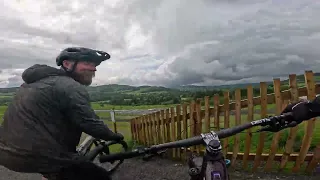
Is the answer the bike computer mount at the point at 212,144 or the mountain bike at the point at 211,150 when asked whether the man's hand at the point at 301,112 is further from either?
the bike computer mount at the point at 212,144

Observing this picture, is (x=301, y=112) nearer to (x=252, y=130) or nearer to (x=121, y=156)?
(x=121, y=156)

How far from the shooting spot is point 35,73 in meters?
3.01

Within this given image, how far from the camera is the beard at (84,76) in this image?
3215 mm

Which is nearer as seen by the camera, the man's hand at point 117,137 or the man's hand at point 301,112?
the man's hand at point 301,112

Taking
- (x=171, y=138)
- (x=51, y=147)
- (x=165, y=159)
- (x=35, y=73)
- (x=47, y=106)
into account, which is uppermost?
(x=35, y=73)

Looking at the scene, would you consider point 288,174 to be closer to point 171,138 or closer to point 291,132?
point 291,132

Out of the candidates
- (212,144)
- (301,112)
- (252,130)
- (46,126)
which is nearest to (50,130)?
(46,126)

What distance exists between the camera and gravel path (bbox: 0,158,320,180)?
666cm

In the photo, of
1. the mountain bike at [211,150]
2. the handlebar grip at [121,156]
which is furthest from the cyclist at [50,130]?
the mountain bike at [211,150]

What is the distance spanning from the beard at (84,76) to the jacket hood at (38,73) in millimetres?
185

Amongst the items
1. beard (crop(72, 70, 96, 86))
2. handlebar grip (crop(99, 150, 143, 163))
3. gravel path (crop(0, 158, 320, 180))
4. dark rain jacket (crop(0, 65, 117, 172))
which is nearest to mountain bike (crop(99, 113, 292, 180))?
handlebar grip (crop(99, 150, 143, 163))

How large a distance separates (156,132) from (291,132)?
4813 millimetres

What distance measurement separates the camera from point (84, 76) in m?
3.25

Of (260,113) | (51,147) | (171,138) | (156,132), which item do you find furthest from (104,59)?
(156,132)
